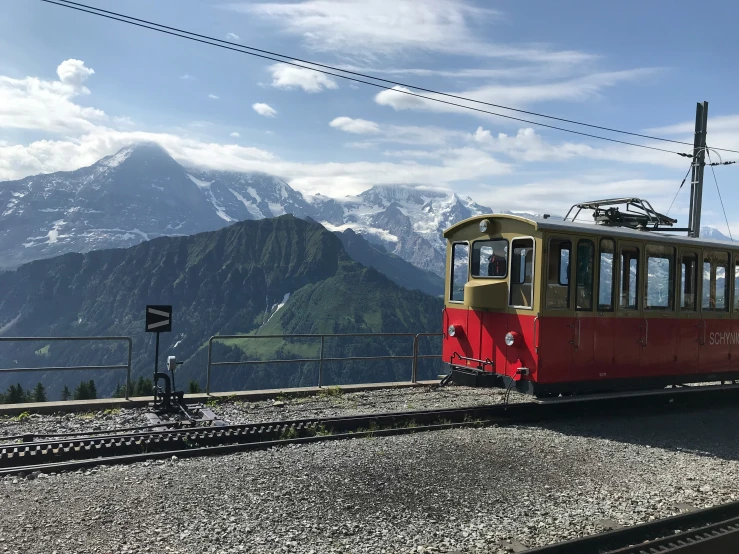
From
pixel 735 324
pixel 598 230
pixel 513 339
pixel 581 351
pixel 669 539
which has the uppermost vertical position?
pixel 598 230

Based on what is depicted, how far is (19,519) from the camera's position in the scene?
5516 mm

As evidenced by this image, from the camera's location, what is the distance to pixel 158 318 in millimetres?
10945

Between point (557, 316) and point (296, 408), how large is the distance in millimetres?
4813

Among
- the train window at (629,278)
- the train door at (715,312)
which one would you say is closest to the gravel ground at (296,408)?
the train window at (629,278)

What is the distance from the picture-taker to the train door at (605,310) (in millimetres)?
10602

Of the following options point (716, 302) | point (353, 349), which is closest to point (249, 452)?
point (716, 302)

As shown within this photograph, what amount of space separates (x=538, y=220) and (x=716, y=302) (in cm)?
498

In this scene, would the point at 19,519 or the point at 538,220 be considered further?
the point at 538,220

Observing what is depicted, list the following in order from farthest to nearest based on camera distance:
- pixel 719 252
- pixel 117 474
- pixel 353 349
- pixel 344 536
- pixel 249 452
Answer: pixel 353 349 → pixel 719 252 → pixel 249 452 → pixel 117 474 → pixel 344 536

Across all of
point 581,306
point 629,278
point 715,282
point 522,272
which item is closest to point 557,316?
point 581,306

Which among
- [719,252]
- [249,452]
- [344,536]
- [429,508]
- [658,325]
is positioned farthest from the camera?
[719,252]

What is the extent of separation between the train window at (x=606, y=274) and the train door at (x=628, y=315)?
0.51ft

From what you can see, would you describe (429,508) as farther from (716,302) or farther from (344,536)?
(716,302)

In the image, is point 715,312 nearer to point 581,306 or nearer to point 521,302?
point 581,306
